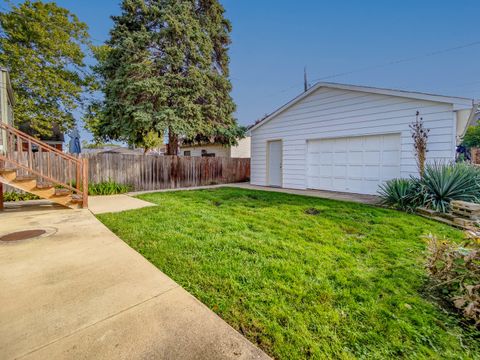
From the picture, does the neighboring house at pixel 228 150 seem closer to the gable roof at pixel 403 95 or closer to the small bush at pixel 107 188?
the gable roof at pixel 403 95

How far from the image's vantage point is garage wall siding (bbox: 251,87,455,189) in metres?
6.25

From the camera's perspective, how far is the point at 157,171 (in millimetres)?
9867

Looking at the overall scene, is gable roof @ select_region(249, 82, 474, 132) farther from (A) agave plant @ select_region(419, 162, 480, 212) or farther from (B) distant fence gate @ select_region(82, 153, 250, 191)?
(B) distant fence gate @ select_region(82, 153, 250, 191)

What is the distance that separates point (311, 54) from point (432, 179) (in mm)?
15589

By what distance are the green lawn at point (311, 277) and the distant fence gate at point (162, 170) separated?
469cm

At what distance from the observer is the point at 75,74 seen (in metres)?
15.4

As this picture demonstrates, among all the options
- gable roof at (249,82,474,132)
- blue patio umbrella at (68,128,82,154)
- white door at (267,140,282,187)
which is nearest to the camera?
gable roof at (249,82,474,132)

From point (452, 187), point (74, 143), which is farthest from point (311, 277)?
point (74, 143)

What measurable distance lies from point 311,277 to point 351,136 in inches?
267

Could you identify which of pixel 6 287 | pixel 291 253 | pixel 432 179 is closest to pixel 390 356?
pixel 291 253

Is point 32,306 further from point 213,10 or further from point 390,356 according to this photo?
point 213,10

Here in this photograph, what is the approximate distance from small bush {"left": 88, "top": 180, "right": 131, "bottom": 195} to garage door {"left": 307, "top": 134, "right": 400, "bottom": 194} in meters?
7.27

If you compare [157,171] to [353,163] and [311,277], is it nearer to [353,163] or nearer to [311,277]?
[353,163]

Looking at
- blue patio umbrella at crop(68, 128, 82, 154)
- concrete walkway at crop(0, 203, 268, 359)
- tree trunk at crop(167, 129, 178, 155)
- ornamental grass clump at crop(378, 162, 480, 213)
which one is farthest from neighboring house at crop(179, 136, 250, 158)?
concrete walkway at crop(0, 203, 268, 359)
